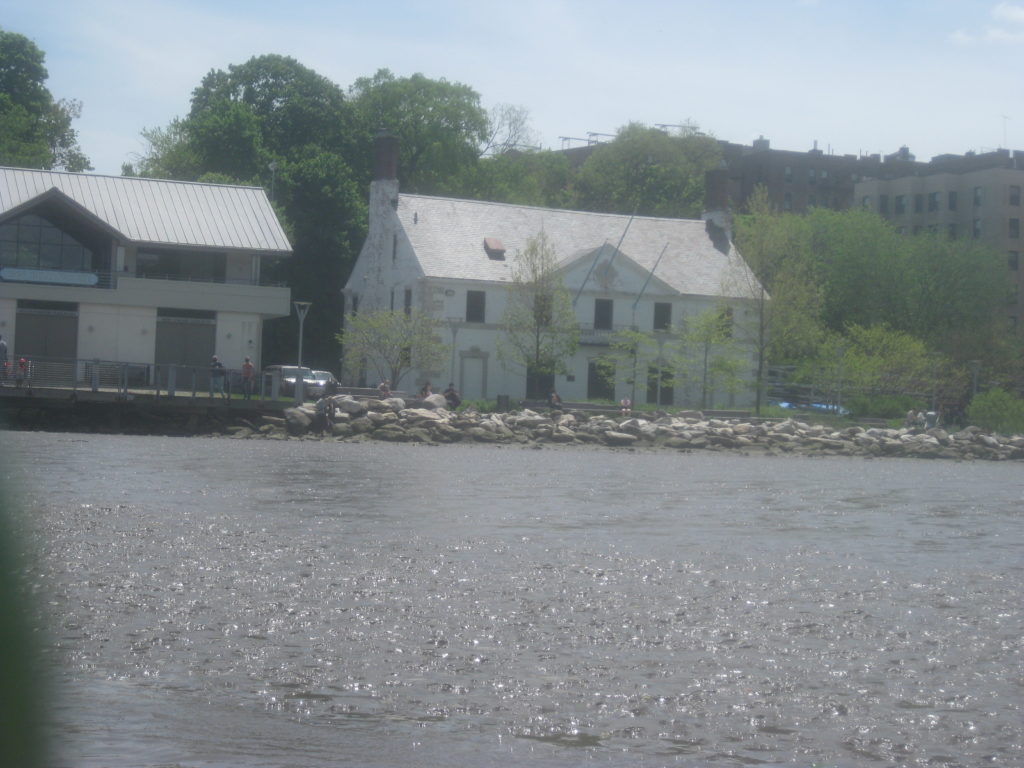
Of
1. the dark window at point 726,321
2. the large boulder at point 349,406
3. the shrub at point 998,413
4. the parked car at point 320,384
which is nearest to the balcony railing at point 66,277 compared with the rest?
the parked car at point 320,384

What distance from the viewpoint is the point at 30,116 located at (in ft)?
227

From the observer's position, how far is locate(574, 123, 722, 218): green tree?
89250mm

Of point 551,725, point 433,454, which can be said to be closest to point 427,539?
point 551,725

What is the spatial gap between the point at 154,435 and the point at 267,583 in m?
28.3

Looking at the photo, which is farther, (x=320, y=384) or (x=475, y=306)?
(x=475, y=306)

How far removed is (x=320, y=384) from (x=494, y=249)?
1584cm

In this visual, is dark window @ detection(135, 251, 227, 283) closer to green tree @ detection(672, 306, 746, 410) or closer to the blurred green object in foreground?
green tree @ detection(672, 306, 746, 410)

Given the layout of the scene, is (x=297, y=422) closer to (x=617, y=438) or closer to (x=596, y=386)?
(x=617, y=438)

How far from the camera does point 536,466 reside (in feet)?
105

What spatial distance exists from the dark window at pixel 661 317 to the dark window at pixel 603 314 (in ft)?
8.14

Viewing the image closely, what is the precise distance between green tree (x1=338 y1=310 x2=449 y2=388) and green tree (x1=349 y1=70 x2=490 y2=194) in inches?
825

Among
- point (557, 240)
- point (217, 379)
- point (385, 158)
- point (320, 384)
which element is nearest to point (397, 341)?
point (320, 384)

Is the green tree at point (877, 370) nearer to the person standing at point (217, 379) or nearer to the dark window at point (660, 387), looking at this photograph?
the dark window at point (660, 387)

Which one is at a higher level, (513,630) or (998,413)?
(513,630)
